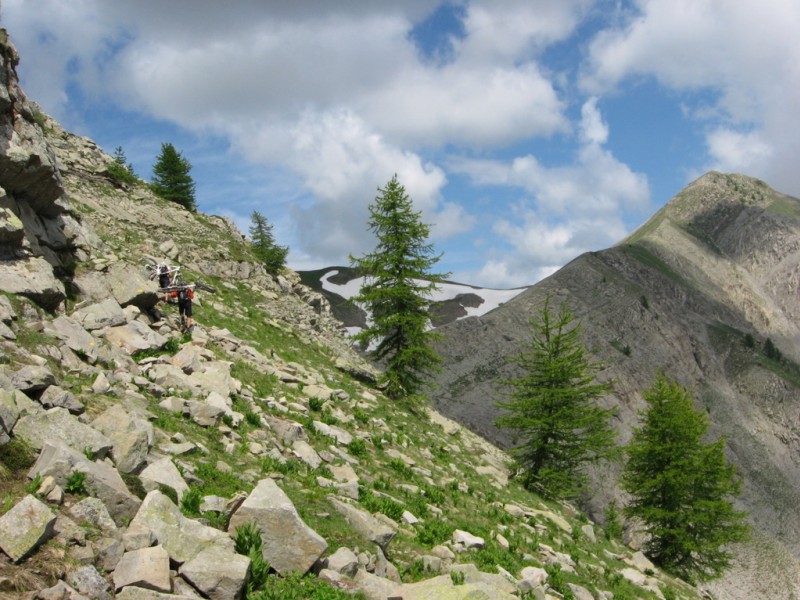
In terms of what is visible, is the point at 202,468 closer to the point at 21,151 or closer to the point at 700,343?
the point at 21,151

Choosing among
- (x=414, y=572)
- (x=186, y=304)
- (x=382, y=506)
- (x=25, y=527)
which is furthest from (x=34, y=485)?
(x=186, y=304)

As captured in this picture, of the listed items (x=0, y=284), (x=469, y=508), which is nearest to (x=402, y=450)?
(x=469, y=508)

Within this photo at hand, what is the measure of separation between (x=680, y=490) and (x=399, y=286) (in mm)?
19239

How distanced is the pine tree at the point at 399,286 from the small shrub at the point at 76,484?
1979cm

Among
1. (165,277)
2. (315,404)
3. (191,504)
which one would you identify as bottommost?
(191,504)

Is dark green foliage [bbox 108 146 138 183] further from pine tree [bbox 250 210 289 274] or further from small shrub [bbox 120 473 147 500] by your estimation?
small shrub [bbox 120 473 147 500]

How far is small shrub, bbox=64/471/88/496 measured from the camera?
6.73 metres

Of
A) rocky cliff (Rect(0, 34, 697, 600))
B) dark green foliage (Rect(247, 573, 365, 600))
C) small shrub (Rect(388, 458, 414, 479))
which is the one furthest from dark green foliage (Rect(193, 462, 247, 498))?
small shrub (Rect(388, 458, 414, 479))

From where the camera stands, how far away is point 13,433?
23.7ft

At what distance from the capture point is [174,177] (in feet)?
140

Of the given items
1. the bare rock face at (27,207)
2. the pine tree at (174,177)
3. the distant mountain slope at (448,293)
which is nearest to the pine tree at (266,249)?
the pine tree at (174,177)

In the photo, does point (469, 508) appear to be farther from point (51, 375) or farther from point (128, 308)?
point (128, 308)

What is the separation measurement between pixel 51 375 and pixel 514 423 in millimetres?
21742

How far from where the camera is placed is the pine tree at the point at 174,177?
1671 inches
